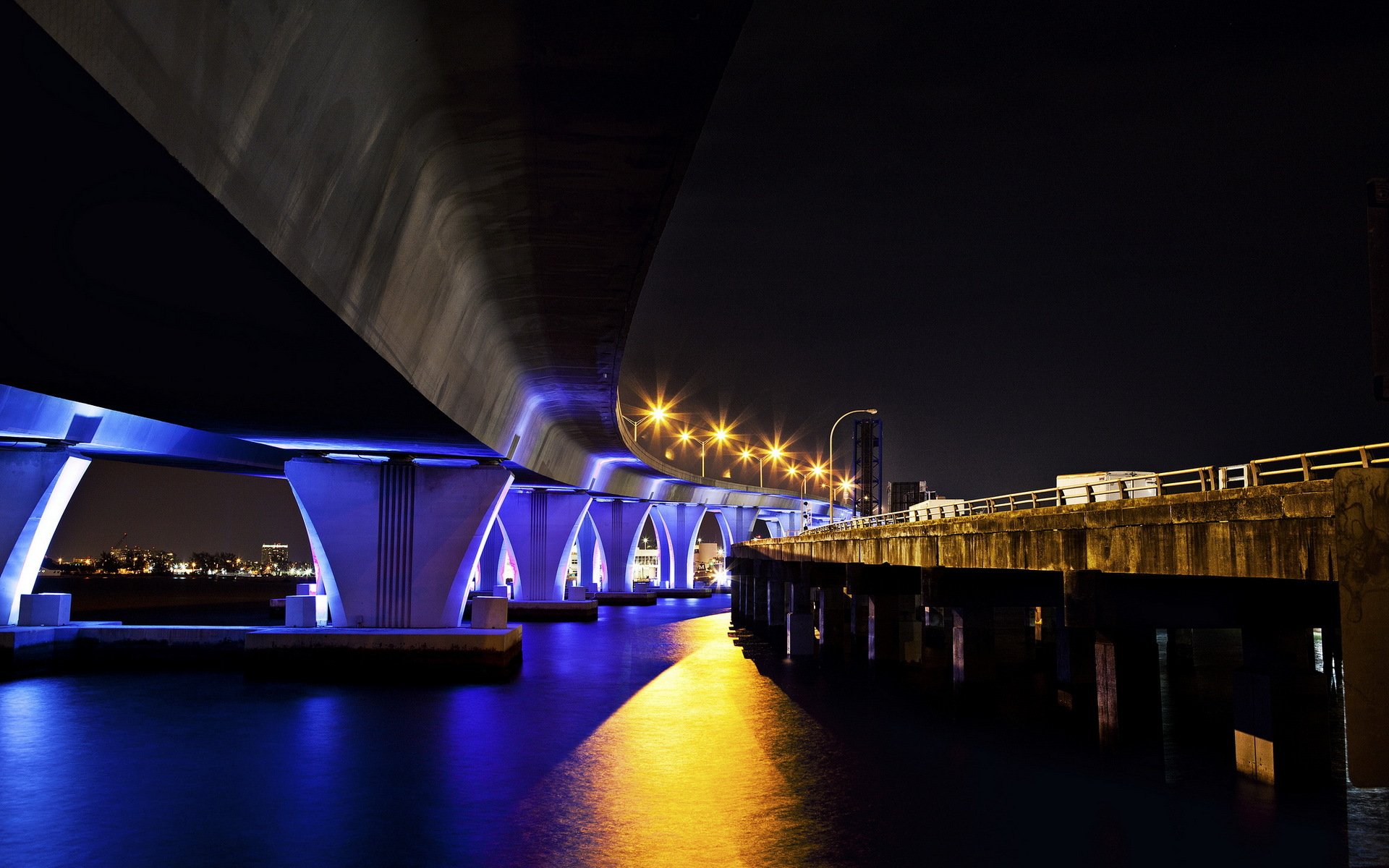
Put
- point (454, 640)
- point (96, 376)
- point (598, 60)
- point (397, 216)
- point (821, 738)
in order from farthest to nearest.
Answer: point (454, 640)
point (821, 738)
point (96, 376)
point (397, 216)
point (598, 60)

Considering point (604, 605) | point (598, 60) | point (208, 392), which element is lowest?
point (604, 605)

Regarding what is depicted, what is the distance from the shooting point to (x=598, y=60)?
13852 mm

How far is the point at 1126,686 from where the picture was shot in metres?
26.1

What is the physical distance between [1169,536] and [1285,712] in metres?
5.87

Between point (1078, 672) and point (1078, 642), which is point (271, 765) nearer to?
point (1078, 642)

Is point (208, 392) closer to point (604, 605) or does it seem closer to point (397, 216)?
point (397, 216)

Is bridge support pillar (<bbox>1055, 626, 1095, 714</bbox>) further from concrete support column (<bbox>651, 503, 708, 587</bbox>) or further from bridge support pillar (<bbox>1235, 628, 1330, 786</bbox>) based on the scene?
concrete support column (<bbox>651, 503, 708, 587</bbox>)

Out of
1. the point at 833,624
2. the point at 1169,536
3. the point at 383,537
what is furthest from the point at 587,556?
the point at 1169,536

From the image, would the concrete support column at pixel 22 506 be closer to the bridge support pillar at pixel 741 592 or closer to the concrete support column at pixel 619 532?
the bridge support pillar at pixel 741 592

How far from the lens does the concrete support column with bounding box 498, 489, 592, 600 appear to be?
80688mm

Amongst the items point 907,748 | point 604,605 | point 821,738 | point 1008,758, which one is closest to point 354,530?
point 821,738

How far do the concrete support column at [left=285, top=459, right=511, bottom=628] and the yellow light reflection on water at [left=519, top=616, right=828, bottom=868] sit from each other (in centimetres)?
984

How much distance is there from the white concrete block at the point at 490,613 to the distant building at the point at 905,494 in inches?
3041

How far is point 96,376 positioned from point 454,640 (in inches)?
796
